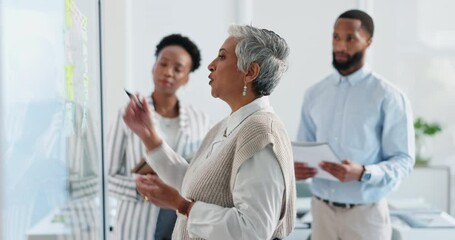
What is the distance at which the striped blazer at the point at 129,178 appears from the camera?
8.85 ft

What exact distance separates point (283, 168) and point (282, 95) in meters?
4.33

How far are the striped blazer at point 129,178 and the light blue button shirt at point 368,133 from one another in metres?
0.62

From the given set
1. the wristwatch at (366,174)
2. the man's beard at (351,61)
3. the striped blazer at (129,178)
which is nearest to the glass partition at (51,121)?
the striped blazer at (129,178)

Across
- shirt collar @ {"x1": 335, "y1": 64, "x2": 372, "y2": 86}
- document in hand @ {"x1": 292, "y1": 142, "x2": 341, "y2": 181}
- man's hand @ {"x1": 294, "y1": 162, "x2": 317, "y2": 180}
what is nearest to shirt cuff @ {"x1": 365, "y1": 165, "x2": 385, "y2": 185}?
document in hand @ {"x1": 292, "y1": 142, "x2": 341, "y2": 181}

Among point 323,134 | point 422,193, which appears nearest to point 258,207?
point 323,134

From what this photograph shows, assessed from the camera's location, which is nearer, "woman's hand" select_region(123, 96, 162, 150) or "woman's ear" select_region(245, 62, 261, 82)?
"woman's ear" select_region(245, 62, 261, 82)

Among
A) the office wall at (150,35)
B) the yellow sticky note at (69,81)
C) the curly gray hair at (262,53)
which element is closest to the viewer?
the yellow sticky note at (69,81)

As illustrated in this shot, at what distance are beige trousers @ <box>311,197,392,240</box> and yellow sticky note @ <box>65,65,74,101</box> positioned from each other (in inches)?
64.2

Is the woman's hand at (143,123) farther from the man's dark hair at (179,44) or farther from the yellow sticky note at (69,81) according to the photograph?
the man's dark hair at (179,44)

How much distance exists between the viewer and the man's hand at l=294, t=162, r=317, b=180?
2.83 metres

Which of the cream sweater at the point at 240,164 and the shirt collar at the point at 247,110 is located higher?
the shirt collar at the point at 247,110

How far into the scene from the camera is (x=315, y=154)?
9.13 ft

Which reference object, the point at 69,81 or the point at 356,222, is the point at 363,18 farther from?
the point at 69,81

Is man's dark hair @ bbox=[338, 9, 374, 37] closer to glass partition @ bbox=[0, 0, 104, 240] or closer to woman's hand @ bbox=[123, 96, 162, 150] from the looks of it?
woman's hand @ bbox=[123, 96, 162, 150]
